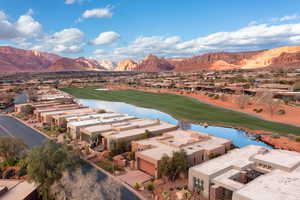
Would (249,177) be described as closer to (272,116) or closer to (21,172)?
(21,172)

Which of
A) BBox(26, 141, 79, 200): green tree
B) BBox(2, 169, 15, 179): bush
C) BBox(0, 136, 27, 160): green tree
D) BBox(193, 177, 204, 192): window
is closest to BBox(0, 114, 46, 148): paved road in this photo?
BBox(0, 136, 27, 160): green tree

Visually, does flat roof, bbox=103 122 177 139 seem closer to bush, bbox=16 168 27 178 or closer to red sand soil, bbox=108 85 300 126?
bush, bbox=16 168 27 178

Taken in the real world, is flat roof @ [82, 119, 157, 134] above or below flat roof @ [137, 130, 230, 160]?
above

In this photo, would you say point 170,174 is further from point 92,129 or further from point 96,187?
point 92,129

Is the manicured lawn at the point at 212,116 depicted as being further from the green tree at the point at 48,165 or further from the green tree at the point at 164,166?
the green tree at the point at 48,165

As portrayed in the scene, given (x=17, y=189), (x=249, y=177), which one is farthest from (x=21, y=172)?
(x=249, y=177)

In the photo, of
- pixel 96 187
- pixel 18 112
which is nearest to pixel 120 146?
pixel 96 187
